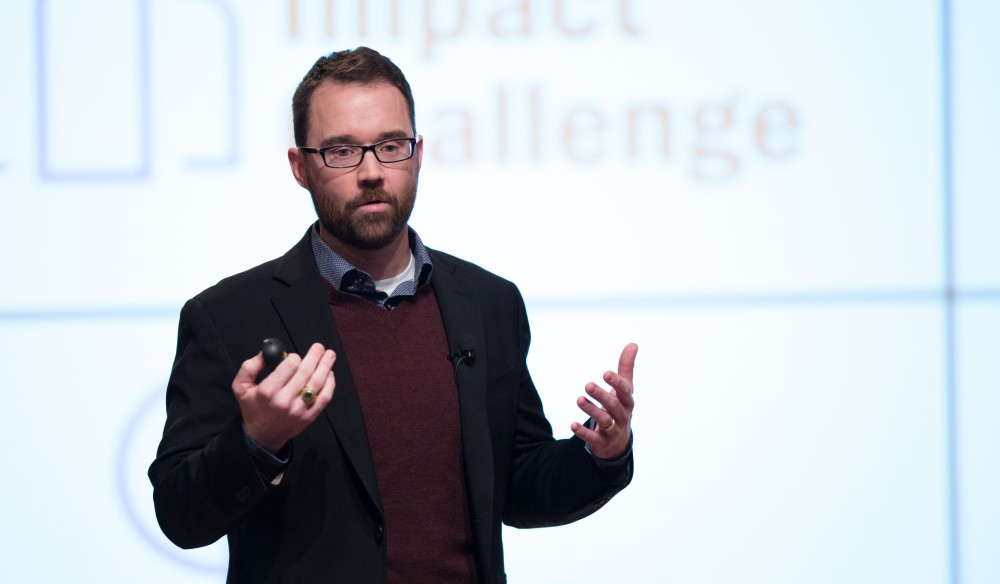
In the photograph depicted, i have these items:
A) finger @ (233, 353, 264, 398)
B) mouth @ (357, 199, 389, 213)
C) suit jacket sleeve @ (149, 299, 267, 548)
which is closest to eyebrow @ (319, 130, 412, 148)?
mouth @ (357, 199, 389, 213)

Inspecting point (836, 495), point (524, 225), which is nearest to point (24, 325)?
point (524, 225)

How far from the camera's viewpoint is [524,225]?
10.4 feet

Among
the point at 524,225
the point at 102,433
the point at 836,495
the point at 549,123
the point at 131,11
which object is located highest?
the point at 131,11

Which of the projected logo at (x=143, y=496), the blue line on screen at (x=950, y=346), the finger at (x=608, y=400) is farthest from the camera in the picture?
the blue line on screen at (x=950, y=346)

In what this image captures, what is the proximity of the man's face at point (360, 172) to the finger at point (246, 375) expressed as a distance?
38 centimetres

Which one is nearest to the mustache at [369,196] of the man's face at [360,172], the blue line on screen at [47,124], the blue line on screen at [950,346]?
the man's face at [360,172]

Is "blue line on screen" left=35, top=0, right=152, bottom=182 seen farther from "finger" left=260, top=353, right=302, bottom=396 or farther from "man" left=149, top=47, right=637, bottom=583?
"finger" left=260, top=353, right=302, bottom=396

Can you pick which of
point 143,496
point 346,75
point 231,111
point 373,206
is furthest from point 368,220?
point 143,496

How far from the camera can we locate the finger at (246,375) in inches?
62.7

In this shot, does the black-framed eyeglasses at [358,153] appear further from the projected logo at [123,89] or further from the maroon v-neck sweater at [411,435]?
the projected logo at [123,89]

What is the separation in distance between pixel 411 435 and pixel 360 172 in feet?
1.55

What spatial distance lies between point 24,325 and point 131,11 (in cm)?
97

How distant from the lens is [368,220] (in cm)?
190

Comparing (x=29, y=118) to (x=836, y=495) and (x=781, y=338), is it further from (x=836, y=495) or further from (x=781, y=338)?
(x=836, y=495)
